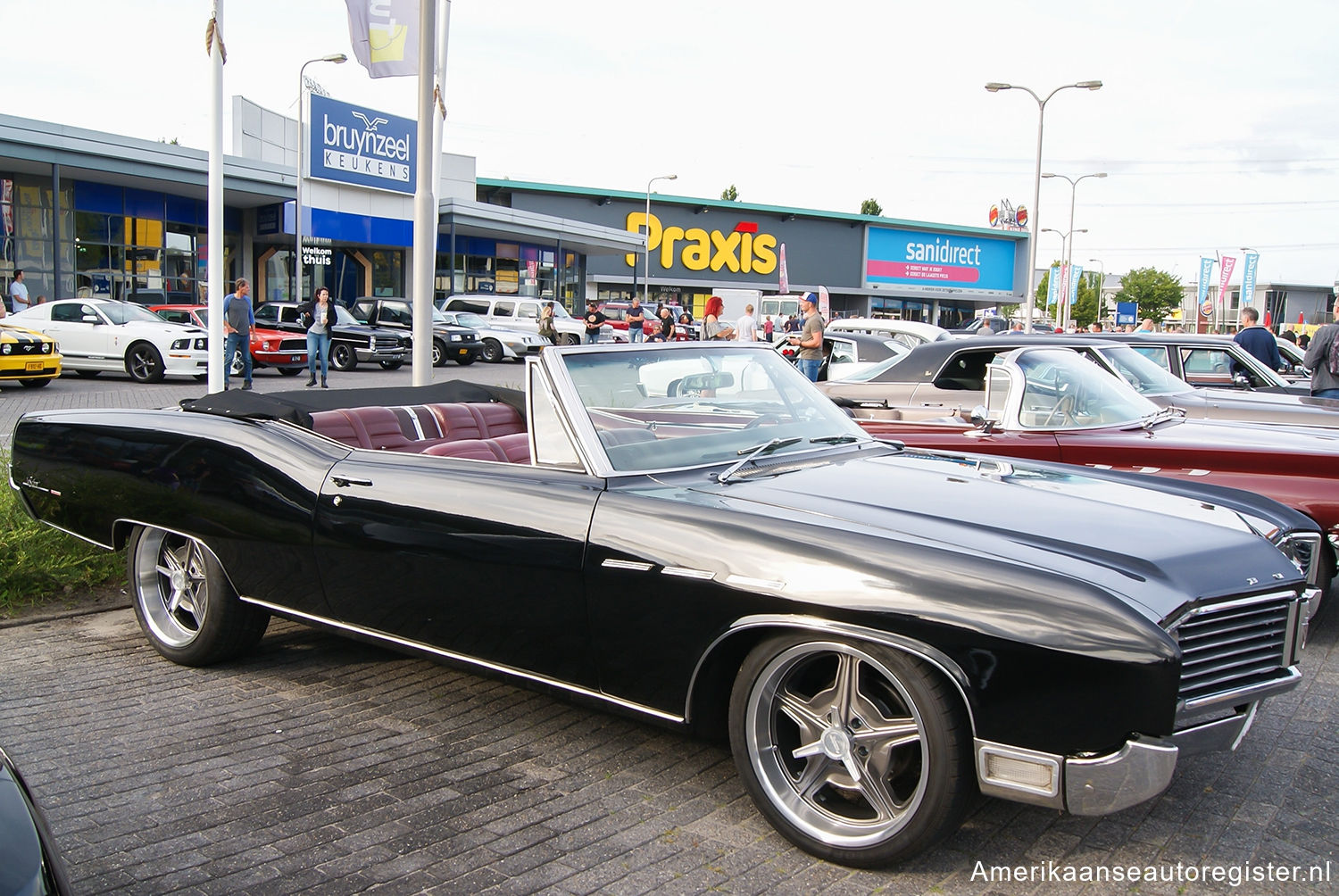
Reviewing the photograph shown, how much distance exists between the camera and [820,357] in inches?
534

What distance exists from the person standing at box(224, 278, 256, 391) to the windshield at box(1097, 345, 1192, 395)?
13448 mm

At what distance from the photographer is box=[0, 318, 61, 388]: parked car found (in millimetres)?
15383

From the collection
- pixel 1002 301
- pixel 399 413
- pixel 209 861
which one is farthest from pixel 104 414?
pixel 1002 301

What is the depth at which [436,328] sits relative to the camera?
25.0 meters

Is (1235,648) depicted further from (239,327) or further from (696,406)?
(239,327)

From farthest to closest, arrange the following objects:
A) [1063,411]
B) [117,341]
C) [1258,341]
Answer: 1. [117,341]
2. [1258,341]
3. [1063,411]

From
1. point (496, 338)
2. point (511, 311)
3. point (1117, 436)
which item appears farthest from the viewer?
point (511, 311)

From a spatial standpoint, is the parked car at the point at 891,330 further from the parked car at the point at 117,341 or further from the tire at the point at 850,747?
the tire at the point at 850,747

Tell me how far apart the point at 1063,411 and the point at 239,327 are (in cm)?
1424

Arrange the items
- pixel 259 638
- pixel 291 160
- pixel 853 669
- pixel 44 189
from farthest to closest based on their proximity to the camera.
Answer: pixel 291 160, pixel 44 189, pixel 259 638, pixel 853 669

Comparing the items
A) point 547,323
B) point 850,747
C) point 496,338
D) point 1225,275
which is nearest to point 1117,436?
point 850,747

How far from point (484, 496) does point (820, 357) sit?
34.3 ft

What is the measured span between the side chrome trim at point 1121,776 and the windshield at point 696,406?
5.10ft

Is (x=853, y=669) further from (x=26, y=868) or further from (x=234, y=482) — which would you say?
(x=234, y=482)
